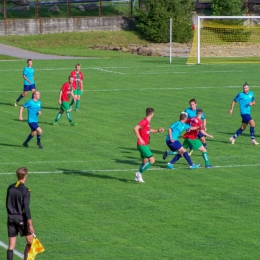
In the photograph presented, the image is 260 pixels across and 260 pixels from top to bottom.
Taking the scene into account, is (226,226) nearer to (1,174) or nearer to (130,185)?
(130,185)

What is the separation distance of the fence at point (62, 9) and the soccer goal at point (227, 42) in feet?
33.5

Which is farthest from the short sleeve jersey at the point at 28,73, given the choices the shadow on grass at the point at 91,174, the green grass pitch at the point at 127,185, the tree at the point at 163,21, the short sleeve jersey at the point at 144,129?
the tree at the point at 163,21

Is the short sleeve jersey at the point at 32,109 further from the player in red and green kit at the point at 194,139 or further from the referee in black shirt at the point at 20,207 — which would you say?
the referee in black shirt at the point at 20,207

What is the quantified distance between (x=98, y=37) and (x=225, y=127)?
38096 millimetres

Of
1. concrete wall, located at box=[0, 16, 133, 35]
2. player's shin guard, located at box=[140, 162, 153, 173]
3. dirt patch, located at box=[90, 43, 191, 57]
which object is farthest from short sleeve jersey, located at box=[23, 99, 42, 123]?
concrete wall, located at box=[0, 16, 133, 35]

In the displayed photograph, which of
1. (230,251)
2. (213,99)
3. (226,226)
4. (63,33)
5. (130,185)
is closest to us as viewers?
(230,251)

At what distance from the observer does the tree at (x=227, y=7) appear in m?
70.4

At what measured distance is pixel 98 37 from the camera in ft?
220

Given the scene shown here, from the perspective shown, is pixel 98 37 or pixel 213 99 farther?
pixel 98 37

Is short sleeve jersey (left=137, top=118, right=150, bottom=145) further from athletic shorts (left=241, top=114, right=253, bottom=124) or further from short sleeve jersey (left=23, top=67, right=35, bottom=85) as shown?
short sleeve jersey (left=23, top=67, right=35, bottom=85)

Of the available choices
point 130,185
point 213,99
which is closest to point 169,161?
point 130,185

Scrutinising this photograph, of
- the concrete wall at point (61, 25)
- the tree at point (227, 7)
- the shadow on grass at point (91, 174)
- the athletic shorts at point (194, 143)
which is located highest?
the tree at point (227, 7)

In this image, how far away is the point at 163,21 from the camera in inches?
2650

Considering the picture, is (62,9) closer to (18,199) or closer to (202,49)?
(202,49)
